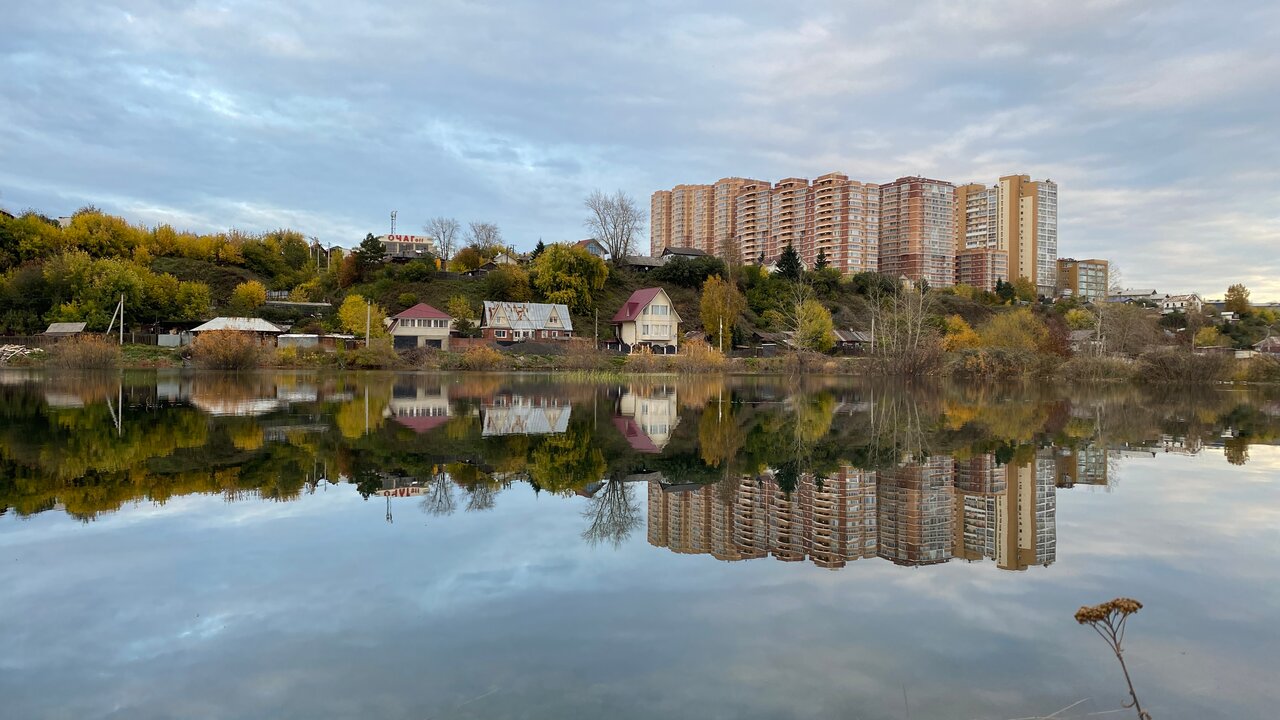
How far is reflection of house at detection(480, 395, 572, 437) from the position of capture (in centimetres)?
1447

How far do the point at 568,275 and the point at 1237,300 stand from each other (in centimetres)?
8097

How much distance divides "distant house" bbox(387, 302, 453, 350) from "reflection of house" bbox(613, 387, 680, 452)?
115 ft

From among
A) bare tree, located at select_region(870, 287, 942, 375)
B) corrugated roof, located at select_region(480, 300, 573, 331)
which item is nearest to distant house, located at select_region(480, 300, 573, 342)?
corrugated roof, located at select_region(480, 300, 573, 331)

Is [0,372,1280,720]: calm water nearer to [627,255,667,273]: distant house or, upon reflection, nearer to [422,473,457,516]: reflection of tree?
[422,473,457,516]: reflection of tree

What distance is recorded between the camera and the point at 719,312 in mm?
60156

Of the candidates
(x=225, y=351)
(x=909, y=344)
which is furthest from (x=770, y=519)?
(x=909, y=344)

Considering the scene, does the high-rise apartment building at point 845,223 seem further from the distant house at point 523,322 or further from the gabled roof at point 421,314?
the gabled roof at point 421,314

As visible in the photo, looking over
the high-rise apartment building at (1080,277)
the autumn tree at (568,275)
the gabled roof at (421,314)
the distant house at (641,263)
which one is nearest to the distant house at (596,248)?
the distant house at (641,263)

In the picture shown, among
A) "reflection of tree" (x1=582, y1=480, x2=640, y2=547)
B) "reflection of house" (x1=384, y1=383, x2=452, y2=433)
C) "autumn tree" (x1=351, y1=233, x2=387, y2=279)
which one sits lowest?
"reflection of tree" (x1=582, y1=480, x2=640, y2=547)

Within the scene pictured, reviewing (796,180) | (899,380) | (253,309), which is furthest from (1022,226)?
(253,309)

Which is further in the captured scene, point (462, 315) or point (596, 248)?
point (596, 248)

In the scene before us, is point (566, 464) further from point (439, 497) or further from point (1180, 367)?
point (1180, 367)

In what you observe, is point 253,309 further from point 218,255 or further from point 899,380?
point 899,380

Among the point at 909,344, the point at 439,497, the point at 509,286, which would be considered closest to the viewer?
the point at 439,497
